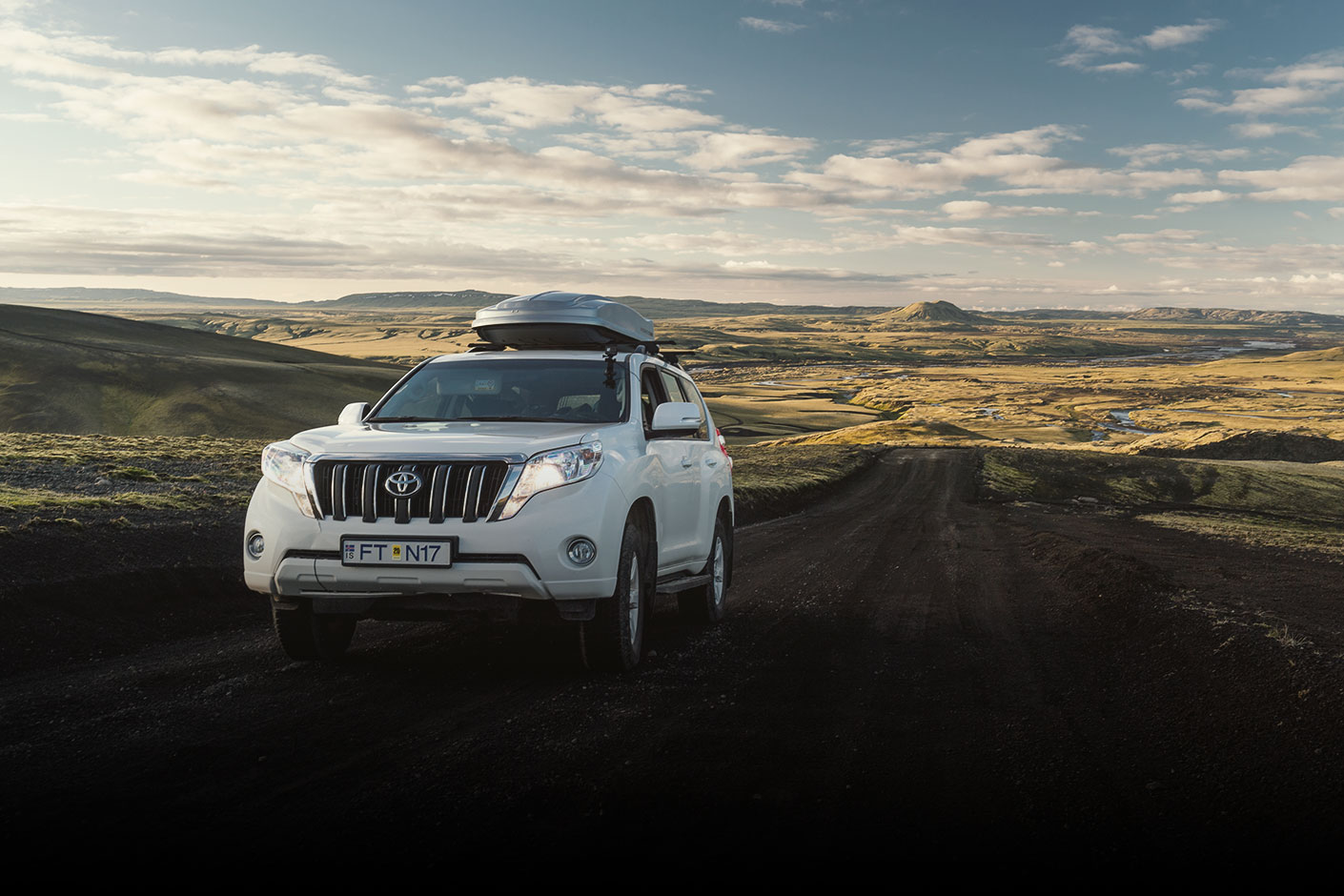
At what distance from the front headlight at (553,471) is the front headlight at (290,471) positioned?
4.54ft

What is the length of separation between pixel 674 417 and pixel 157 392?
222 feet

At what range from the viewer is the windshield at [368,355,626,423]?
801 cm

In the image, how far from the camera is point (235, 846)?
13.6ft

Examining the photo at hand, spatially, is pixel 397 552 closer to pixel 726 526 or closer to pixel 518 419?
pixel 518 419

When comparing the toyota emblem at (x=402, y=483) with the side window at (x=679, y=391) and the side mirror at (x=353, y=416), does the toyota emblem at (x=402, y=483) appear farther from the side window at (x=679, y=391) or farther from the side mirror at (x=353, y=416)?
the side window at (x=679, y=391)

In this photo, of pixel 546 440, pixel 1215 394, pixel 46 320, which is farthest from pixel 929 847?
pixel 1215 394

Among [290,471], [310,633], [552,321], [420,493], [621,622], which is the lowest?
[310,633]

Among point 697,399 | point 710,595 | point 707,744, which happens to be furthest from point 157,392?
point 707,744

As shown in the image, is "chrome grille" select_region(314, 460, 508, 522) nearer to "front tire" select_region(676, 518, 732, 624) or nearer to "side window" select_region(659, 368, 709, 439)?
"side window" select_region(659, 368, 709, 439)

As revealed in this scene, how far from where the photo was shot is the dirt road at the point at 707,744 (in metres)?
4.34

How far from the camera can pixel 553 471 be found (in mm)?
6621

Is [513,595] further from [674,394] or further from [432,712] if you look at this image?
[674,394]

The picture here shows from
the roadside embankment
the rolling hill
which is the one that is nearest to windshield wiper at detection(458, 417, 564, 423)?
the roadside embankment

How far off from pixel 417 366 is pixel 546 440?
7.58ft
